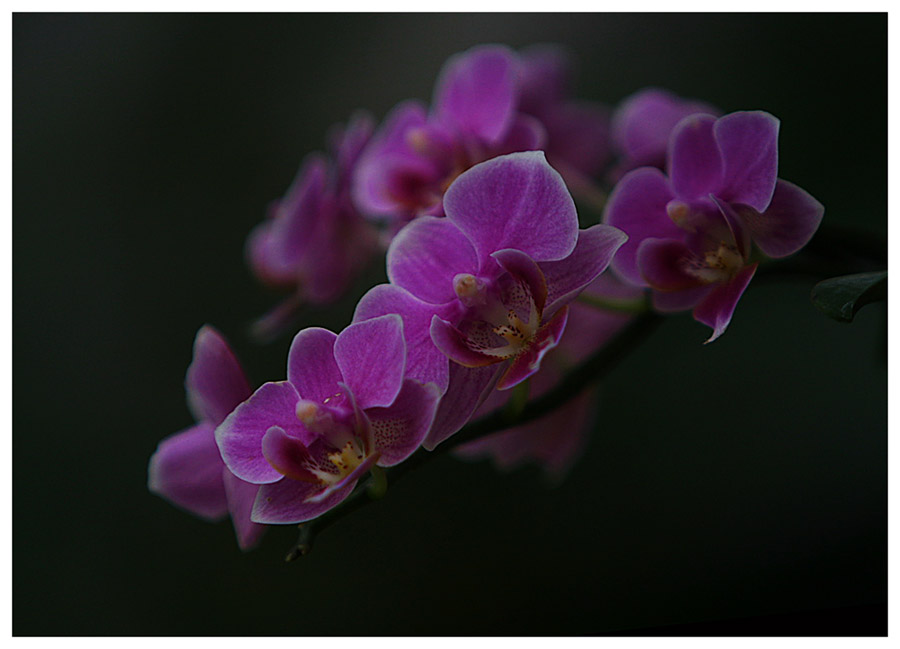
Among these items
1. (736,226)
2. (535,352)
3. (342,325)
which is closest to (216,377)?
(535,352)

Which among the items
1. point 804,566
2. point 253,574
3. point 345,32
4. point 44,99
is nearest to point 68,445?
point 253,574

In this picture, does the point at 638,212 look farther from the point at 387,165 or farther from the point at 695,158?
the point at 387,165

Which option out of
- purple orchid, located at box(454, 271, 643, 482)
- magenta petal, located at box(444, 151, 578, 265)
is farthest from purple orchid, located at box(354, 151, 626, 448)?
purple orchid, located at box(454, 271, 643, 482)

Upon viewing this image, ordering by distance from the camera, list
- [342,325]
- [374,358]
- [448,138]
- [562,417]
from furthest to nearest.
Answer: [342,325], [562,417], [448,138], [374,358]

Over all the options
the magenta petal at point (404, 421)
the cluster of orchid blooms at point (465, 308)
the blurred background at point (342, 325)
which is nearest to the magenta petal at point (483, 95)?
the cluster of orchid blooms at point (465, 308)

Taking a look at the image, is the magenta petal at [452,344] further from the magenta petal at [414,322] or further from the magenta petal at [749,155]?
the magenta petal at [749,155]

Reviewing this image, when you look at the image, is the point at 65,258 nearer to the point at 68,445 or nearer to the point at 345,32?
the point at 68,445
